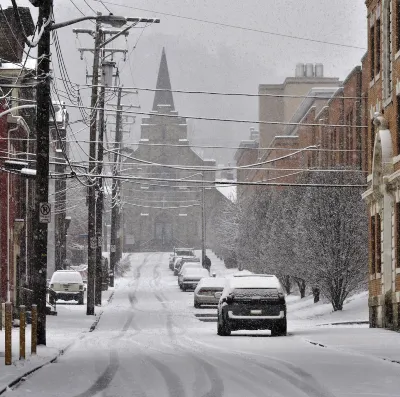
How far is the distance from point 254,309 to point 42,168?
7904mm

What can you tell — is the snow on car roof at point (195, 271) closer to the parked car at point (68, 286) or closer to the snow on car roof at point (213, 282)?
the parked car at point (68, 286)

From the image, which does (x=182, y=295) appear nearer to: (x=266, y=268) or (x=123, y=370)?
(x=266, y=268)

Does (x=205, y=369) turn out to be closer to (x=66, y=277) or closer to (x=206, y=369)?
(x=206, y=369)

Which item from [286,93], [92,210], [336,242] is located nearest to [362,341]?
[336,242]

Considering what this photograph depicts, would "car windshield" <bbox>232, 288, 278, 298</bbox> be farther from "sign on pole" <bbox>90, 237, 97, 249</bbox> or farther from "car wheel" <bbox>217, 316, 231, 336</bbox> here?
"sign on pole" <bbox>90, 237, 97, 249</bbox>

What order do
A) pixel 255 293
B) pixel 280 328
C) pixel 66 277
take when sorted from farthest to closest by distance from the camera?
pixel 66 277, pixel 280 328, pixel 255 293

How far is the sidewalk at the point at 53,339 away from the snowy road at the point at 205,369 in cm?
27

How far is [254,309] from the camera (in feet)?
95.0

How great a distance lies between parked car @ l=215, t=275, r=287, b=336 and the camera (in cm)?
2902

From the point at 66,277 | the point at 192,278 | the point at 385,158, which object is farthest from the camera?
the point at 192,278

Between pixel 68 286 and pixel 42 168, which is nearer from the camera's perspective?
pixel 42 168

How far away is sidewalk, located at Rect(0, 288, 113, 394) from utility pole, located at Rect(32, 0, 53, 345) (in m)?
1.07

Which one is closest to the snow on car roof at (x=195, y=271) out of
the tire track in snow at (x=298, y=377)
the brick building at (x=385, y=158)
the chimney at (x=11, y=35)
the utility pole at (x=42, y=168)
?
the chimney at (x=11, y=35)

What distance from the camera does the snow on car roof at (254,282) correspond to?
29.6 meters
